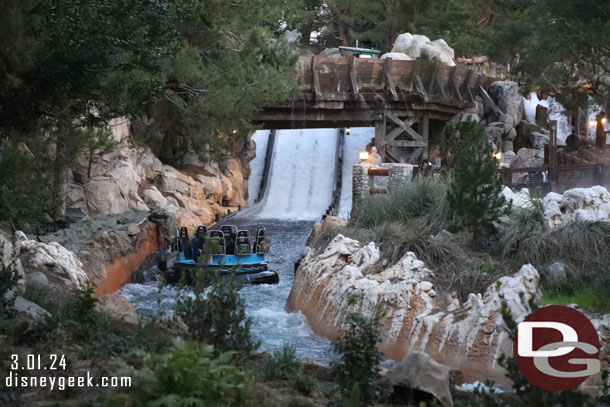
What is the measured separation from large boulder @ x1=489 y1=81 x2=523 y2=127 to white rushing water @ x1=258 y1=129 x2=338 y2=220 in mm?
7805

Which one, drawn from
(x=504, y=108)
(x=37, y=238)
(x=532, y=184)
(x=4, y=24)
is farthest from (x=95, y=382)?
(x=504, y=108)

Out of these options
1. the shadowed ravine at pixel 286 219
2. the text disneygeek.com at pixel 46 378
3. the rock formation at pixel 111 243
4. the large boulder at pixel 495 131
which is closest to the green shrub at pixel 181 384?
the text disneygeek.com at pixel 46 378

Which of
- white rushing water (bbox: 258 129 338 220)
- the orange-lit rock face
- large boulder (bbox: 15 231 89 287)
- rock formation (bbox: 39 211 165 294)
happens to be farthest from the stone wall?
white rushing water (bbox: 258 129 338 220)

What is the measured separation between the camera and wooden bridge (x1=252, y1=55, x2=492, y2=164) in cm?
2547

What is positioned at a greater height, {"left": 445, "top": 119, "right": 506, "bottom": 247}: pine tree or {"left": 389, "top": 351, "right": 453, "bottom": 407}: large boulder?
{"left": 445, "top": 119, "right": 506, "bottom": 247}: pine tree

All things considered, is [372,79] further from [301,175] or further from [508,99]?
[508,99]

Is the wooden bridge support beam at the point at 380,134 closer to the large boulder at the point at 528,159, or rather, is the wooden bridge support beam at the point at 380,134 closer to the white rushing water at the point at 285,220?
the white rushing water at the point at 285,220

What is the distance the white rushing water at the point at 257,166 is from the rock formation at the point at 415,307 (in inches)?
730

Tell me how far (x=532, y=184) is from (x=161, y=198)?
33.1 ft

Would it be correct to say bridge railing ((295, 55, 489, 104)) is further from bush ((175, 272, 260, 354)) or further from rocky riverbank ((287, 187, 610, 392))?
bush ((175, 272, 260, 354))

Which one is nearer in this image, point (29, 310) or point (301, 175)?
point (29, 310)

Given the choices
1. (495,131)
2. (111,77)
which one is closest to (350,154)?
(495,131)

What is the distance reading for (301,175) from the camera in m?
31.4

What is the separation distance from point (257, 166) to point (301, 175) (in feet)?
8.48
